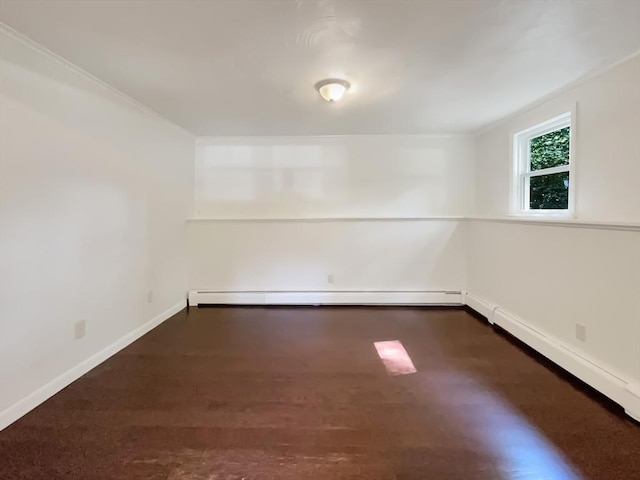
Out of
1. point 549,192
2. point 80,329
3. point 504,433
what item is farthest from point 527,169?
point 80,329

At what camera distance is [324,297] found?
4.72 metres

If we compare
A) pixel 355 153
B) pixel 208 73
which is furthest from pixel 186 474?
pixel 355 153

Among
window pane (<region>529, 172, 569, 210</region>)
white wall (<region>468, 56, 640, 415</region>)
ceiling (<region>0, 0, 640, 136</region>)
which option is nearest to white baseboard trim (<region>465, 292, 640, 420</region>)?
white wall (<region>468, 56, 640, 415</region>)

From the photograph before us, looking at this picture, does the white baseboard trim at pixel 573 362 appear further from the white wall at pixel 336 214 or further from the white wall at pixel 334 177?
the white wall at pixel 334 177

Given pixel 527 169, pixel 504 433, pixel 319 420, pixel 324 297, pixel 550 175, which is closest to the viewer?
pixel 504 433

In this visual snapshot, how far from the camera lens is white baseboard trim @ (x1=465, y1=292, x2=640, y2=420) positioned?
212cm

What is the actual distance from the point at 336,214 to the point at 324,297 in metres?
1.11

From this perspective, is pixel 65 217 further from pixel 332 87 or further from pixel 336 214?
pixel 336 214

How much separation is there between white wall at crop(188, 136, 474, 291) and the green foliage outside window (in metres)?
1.18

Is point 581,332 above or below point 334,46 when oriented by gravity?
below

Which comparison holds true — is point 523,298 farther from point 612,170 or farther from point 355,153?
point 355,153

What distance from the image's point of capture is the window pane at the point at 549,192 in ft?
10.1

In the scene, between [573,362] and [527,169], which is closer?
[573,362]

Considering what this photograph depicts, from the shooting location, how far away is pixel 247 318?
4.16 meters
